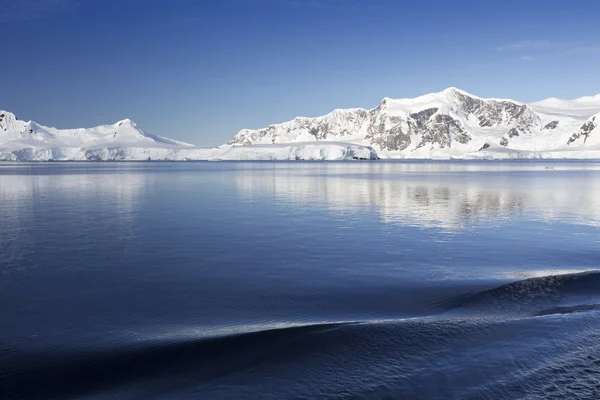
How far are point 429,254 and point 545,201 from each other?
68.3ft

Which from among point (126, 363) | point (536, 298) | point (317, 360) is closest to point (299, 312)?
point (317, 360)

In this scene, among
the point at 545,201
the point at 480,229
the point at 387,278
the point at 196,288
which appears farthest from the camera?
the point at 545,201

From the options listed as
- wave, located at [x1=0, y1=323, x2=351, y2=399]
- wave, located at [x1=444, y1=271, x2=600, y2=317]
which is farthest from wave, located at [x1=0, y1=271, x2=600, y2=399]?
wave, located at [x1=444, y1=271, x2=600, y2=317]

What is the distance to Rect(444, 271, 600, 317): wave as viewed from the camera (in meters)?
10.2

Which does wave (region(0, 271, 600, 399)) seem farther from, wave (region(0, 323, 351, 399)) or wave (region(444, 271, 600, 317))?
wave (region(444, 271, 600, 317))

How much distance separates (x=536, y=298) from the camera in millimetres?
10969

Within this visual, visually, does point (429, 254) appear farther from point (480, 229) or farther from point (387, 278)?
point (480, 229)

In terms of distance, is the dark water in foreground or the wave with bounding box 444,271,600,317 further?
the wave with bounding box 444,271,600,317

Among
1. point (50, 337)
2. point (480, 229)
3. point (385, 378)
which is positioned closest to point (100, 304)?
point (50, 337)

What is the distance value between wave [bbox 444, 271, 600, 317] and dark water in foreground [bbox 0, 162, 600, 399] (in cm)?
6

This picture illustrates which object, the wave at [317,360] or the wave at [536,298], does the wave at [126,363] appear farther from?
the wave at [536,298]

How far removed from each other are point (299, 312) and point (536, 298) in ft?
16.8

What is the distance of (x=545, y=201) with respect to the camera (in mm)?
32781

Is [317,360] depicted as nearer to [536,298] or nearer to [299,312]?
[299,312]
